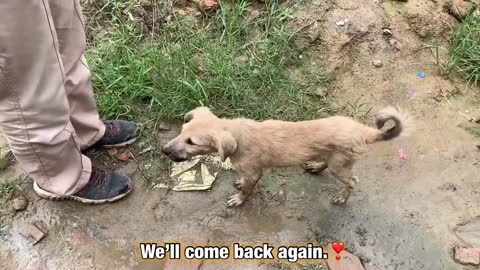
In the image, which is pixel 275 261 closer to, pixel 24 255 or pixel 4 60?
pixel 24 255

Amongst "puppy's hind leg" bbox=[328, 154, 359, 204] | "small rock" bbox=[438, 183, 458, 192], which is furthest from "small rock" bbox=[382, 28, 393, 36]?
"puppy's hind leg" bbox=[328, 154, 359, 204]

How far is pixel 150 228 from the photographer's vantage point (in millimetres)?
3600

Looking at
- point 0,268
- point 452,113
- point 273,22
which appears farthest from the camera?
point 273,22

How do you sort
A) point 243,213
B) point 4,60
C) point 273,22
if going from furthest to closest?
point 273,22
point 243,213
point 4,60

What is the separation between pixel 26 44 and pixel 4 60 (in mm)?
133

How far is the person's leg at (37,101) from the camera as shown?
7.98ft

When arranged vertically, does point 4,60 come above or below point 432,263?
above

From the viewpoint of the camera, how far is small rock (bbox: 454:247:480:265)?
3.41 meters

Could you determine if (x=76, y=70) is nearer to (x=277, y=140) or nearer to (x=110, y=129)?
(x=110, y=129)

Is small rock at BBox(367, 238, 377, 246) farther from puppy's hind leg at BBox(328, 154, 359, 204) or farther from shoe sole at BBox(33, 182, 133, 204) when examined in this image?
shoe sole at BBox(33, 182, 133, 204)

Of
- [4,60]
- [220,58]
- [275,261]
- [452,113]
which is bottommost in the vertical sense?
[275,261]

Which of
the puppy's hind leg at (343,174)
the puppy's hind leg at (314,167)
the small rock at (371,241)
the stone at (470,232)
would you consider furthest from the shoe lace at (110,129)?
the stone at (470,232)

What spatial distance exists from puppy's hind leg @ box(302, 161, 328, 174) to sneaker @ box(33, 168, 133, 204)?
4.44ft

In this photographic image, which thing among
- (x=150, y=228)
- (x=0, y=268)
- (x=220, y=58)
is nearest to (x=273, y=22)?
(x=220, y=58)
